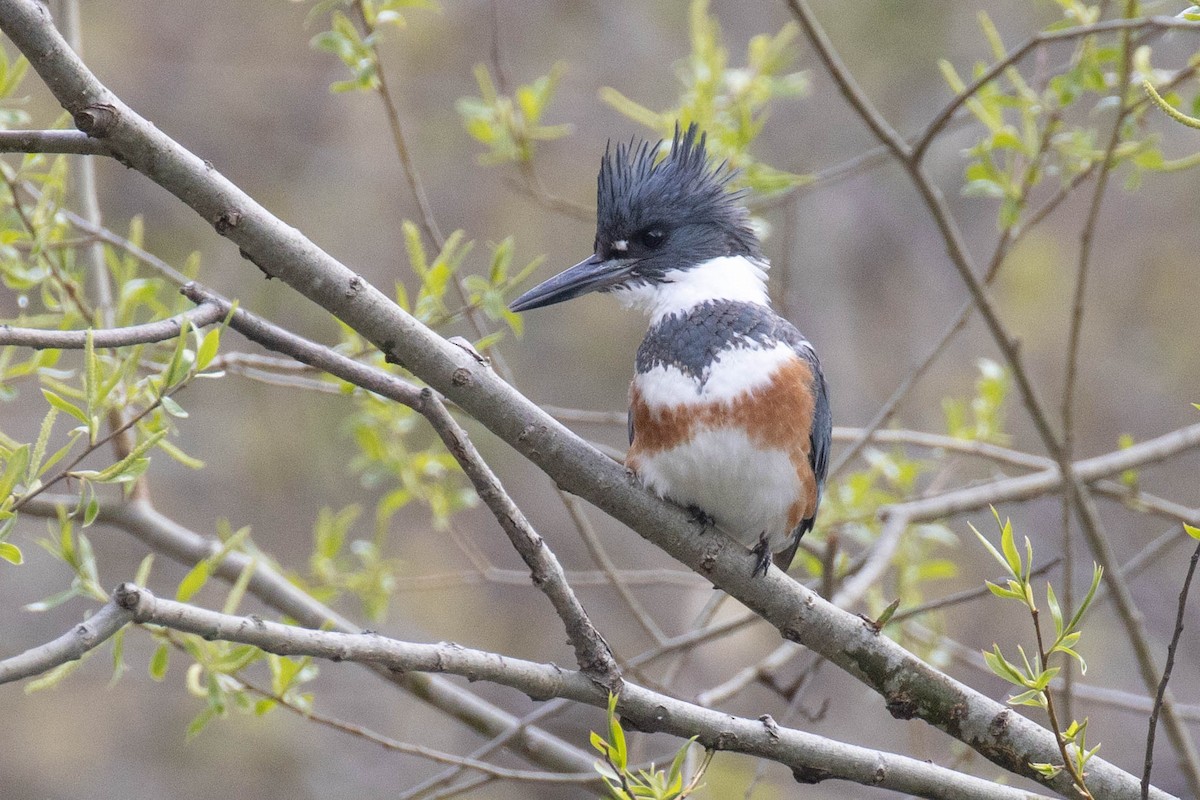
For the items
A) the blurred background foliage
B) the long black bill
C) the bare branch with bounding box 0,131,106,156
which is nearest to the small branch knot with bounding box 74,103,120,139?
the bare branch with bounding box 0,131,106,156

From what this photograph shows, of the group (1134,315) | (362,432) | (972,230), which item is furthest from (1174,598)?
(362,432)

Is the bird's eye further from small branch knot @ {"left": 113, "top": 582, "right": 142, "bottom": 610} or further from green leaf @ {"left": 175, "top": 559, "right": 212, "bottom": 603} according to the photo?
small branch knot @ {"left": 113, "top": 582, "right": 142, "bottom": 610}

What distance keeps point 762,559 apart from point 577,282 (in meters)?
0.75

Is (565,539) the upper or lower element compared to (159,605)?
upper

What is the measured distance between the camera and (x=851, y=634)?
1.86m

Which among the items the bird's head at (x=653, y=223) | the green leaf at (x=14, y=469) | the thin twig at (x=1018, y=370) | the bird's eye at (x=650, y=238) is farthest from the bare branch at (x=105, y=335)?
the thin twig at (x=1018, y=370)

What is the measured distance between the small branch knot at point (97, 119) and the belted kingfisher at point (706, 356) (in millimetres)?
979

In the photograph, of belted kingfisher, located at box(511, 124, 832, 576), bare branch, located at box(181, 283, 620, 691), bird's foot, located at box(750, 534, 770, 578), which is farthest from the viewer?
belted kingfisher, located at box(511, 124, 832, 576)

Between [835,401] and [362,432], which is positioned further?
[835,401]

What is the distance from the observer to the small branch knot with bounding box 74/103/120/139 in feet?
4.27

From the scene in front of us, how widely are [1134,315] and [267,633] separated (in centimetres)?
557

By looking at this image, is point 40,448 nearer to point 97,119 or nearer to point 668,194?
point 97,119

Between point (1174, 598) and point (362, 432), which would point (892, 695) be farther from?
point (1174, 598)

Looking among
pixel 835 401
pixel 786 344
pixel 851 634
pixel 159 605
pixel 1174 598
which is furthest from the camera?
pixel 835 401
